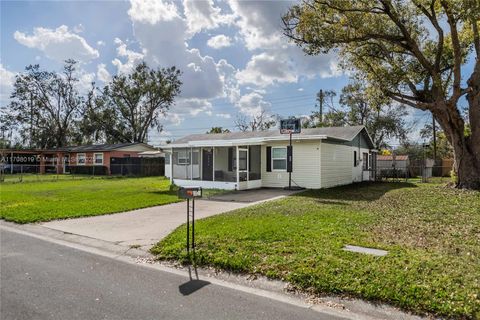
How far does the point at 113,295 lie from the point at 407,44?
1576cm

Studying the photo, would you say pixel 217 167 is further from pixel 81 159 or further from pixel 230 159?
pixel 81 159

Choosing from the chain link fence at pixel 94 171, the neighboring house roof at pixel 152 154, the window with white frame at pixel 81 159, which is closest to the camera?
the chain link fence at pixel 94 171

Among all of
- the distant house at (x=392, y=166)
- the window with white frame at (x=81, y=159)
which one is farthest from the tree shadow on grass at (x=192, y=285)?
the window with white frame at (x=81, y=159)

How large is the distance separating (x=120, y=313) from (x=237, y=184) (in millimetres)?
12608

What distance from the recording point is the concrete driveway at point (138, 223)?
23.8 feet

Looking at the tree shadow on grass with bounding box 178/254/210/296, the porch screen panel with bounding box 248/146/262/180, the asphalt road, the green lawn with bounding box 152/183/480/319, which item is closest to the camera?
the asphalt road

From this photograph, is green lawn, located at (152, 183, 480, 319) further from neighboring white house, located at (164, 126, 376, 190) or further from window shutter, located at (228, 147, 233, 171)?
window shutter, located at (228, 147, 233, 171)

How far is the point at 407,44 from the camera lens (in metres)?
15.4

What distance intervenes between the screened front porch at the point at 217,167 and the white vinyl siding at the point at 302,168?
774 millimetres

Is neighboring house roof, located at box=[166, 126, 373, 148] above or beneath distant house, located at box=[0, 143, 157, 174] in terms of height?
above

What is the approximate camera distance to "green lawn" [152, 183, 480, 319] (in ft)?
13.1

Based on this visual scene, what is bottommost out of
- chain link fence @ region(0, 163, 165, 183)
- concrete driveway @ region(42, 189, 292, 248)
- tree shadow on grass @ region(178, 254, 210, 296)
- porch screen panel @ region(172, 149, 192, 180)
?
tree shadow on grass @ region(178, 254, 210, 296)

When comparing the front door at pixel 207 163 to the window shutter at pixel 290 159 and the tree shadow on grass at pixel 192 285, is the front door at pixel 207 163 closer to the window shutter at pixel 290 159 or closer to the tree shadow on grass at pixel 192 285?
the window shutter at pixel 290 159

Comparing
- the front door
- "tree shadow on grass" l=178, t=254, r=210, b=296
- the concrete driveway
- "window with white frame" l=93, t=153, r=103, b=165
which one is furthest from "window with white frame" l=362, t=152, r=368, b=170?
"window with white frame" l=93, t=153, r=103, b=165
